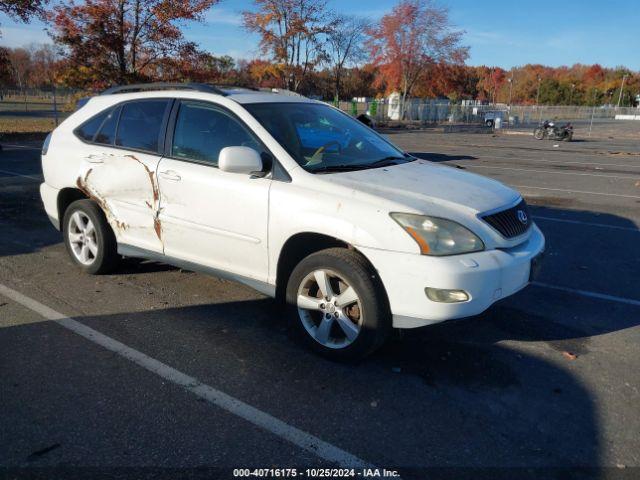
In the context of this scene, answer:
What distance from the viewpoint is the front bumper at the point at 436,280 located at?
10.4ft

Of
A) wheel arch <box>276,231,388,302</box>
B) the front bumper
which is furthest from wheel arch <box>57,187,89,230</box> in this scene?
the front bumper

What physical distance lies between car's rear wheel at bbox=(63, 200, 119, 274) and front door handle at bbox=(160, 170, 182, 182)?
1026mm

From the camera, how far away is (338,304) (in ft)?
11.6

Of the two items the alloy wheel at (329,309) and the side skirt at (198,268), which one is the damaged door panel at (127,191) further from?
the alloy wheel at (329,309)

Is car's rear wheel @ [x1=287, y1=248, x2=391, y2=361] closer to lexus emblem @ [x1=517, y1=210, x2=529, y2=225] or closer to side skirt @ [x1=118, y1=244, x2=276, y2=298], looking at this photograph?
side skirt @ [x1=118, y1=244, x2=276, y2=298]

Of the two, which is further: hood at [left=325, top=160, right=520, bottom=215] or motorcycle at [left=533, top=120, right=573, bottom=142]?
motorcycle at [left=533, top=120, right=573, bottom=142]

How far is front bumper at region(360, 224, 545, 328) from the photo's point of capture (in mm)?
3174

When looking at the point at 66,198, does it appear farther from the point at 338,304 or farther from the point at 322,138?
the point at 338,304

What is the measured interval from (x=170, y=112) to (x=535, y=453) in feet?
11.9

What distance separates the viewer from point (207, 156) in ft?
13.7

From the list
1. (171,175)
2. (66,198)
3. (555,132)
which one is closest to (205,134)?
(171,175)

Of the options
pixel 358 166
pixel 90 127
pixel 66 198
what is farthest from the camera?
pixel 66 198

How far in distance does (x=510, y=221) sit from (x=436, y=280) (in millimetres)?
876

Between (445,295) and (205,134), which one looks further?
(205,134)
